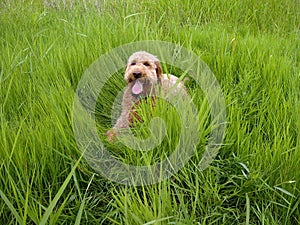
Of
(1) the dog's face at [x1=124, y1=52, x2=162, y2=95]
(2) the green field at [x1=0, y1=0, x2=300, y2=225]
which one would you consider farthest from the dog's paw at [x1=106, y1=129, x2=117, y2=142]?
(1) the dog's face at [x1=124, y1=52, x2=162, y2=95]

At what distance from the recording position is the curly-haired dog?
6.79ft

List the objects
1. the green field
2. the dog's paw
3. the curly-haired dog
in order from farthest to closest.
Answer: the curly-haired dog → the dog's paw → the green field

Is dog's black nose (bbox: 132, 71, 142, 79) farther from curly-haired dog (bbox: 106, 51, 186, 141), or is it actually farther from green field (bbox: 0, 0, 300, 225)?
green field (bbox: 0, 0, 300, 225)

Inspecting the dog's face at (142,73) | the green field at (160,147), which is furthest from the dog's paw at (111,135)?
the dog's face at (142,73)

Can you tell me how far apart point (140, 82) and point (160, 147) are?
58 centimetres

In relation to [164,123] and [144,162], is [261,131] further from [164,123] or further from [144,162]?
[144,162]

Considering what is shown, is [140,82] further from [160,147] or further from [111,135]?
[160,147]

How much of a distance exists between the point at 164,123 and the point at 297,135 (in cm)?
61

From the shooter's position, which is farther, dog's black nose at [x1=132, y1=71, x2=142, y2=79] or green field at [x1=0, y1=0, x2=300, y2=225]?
dog's black nose at [x1=132, y1=71, x2=142, y2=79]

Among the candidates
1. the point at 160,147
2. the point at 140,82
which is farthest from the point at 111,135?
the point at 140,82

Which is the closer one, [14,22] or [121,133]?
[121,133]

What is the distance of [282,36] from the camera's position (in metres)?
3.33

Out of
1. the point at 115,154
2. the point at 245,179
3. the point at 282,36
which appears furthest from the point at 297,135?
the point at 282,36

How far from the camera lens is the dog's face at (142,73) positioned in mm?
2098
